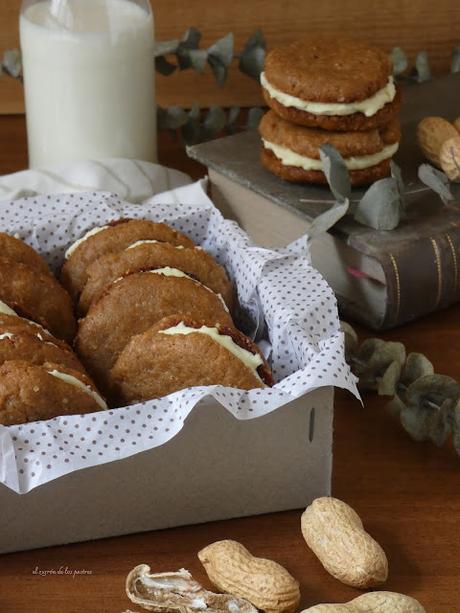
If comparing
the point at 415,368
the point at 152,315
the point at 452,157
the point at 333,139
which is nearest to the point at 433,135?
the point at 452,157

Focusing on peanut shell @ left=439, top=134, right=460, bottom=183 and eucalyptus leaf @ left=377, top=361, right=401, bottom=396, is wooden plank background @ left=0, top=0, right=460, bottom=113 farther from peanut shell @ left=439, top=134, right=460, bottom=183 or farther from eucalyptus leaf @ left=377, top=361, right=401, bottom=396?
eucalyptus leaf @ left=377, top=361, right=401, bottom=396

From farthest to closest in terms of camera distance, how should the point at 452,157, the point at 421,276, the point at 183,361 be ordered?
the point at 452,157, the point at 421,276, the point at 183,361

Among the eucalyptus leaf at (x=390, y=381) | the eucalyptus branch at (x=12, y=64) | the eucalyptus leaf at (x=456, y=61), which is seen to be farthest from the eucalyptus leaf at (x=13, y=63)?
the eucalyptus leaf at (x=390, y=381)

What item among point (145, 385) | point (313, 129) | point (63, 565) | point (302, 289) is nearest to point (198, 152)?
point (313, 129)

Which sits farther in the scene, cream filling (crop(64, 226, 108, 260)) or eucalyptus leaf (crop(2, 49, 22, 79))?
eucalyptus leaf (crop(2, 49, 22, 79))

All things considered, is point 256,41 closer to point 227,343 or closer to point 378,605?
point 227,343

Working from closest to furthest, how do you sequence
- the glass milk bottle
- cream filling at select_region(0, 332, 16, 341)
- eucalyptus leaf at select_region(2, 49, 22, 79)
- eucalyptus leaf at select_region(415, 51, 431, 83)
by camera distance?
cream filling at select_region(0, 332, 16, 341)
the glass milk bottle
eucalyptus leaf at select_region(2, 49, 22, 79)
eucalyptus leaf at select_region(415, 51, 431, 83)

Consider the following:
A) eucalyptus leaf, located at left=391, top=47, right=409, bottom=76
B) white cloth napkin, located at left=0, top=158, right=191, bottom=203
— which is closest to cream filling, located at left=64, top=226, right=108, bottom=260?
white cloth napkin, located at left=0, top=158, right=191, bottom=203

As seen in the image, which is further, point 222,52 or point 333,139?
point 222,52
